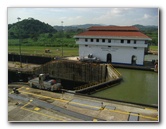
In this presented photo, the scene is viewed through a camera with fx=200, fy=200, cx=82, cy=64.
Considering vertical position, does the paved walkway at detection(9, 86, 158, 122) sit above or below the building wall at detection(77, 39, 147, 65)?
below

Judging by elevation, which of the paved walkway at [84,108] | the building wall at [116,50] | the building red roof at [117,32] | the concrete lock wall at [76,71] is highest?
the building red roof at [117,32]

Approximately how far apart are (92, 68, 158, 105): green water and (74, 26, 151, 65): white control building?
2.36 metres

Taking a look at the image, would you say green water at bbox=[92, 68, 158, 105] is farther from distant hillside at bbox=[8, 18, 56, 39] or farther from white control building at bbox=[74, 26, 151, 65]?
distant hillside at bbox=[8, 18, 56, 39]

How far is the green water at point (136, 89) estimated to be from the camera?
15.9m

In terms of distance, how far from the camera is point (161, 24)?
9.73 m

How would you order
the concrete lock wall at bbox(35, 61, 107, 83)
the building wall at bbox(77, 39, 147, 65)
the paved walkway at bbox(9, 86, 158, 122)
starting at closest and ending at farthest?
1. the paved walkway at bbox(9, 86, 158, 122)
2. the concrete lock wall at bbox(35, 61, 107, 83)
3. the building wall at bbox(77, 39, 147, 65)

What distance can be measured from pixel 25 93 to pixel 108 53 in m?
12.6

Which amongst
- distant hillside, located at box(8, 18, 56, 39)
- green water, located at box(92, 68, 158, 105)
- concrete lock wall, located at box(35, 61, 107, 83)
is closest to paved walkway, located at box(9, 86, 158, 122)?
green water, located at box(92, 68, 158, 105)

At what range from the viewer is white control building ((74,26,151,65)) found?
23.1m

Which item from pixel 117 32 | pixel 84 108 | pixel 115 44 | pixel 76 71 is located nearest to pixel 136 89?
pixel 84 108

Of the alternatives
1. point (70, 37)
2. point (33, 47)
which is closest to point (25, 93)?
point (33, 47)

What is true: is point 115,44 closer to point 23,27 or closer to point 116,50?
point 116,50

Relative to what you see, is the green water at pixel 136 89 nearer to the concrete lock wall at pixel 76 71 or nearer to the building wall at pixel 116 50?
the building wall at pixel 116 50

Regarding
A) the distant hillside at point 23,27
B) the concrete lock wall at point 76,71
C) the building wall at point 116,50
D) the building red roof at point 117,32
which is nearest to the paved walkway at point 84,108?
the distant hillside at point 23,27
